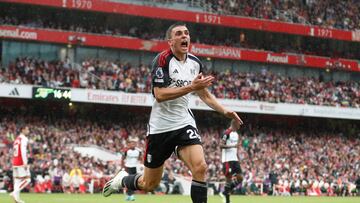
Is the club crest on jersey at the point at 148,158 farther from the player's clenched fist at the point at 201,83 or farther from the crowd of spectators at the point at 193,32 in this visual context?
the crowd of spectators at the point at 193,32

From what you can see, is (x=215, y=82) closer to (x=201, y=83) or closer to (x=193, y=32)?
(x=193, y=32)

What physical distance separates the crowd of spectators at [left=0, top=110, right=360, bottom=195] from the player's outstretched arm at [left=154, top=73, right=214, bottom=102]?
2126 cm

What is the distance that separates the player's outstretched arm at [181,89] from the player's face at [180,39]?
65cm

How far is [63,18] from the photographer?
5034 cm

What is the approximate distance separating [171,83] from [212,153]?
3326 centimetres

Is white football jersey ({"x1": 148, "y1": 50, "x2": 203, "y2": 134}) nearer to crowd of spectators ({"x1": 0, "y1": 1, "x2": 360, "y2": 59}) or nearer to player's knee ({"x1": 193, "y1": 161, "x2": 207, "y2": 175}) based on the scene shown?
player's knee ({"x1": 193, "y1": 161, "x2": 207, "y2": 175})

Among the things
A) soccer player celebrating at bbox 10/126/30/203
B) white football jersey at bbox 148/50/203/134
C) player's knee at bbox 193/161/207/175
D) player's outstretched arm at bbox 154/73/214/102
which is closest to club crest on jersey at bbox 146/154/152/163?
white football jersey at bbox 148/50/203/134

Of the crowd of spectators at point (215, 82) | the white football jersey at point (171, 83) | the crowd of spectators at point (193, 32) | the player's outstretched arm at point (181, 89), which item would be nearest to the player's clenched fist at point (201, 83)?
the player's outstretched arm at point (181, 89)

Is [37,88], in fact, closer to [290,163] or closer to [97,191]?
[97,191]

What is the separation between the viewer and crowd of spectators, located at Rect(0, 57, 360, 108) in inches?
1778

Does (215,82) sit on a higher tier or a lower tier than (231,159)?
higher

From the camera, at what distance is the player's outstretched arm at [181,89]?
31.9 ft

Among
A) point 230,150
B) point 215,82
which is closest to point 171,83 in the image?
point 230,150

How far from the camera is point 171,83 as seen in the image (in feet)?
35.2
